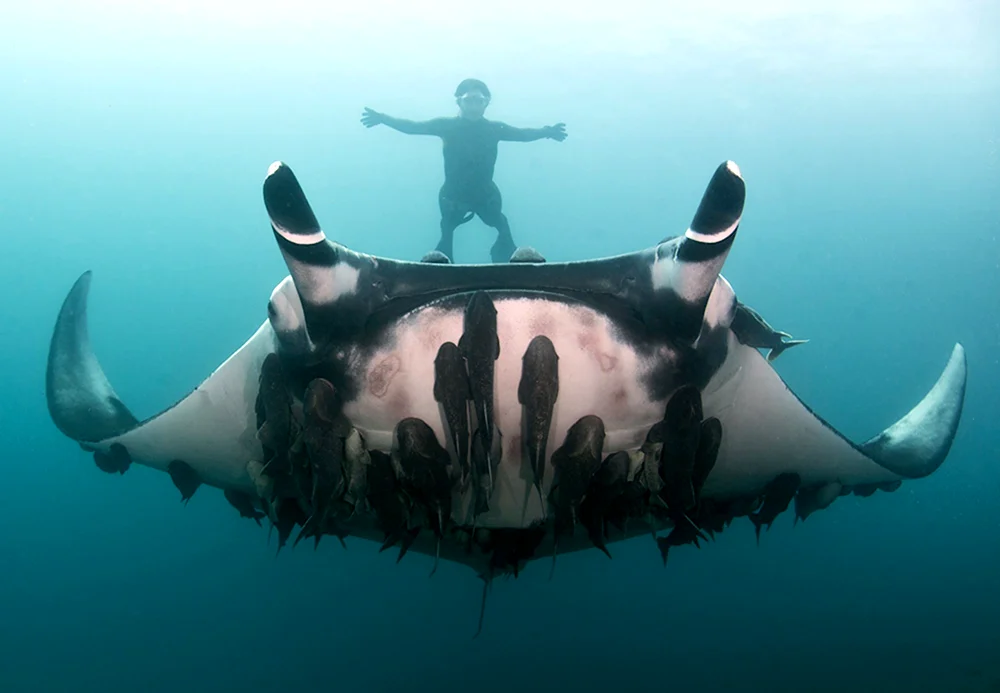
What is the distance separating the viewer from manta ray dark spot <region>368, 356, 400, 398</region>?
6.26 ft

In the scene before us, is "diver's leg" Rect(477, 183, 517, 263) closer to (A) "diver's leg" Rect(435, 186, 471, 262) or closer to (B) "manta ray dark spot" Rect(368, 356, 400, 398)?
(A) "diver's leg" Rect(435, 186, 471, 262)

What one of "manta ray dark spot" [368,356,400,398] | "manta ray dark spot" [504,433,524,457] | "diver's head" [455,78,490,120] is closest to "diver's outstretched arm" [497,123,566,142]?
"diver's head" [455,78,490,120]

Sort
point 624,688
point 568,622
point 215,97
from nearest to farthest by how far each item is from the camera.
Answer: point 624,688 < point 568,622 < point 215,97

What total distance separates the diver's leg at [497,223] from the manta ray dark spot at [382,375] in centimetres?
1186

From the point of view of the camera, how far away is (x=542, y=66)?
28344 mm

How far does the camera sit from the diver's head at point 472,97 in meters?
13.8

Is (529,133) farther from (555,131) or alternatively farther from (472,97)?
(472,97)

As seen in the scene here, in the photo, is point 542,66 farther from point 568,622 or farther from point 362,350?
point 362,350

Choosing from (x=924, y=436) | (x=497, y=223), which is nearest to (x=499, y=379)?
(x=924, y=436)

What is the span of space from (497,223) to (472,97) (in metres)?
3.02

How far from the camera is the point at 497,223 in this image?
14.2m

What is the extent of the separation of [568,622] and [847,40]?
80.0 feet

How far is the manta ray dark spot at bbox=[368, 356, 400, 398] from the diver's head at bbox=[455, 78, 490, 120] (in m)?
13.3

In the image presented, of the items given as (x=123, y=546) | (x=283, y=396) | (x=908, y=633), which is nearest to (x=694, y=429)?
(x=283, y=396)
